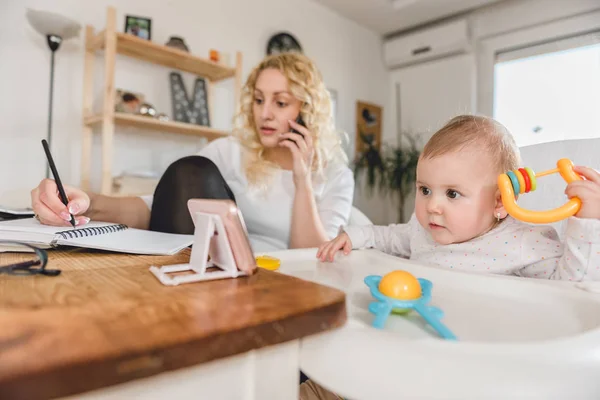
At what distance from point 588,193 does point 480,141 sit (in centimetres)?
23

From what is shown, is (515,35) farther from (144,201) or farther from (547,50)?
(144,201)

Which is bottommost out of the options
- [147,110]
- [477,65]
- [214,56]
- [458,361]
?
[458,361]

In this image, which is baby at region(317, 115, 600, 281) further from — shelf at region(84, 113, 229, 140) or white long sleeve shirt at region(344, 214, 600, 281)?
shelf at region(84, 113, 229, 140)

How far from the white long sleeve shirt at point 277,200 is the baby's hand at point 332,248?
1.50 ft

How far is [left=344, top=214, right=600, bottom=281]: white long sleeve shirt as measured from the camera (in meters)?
0.59

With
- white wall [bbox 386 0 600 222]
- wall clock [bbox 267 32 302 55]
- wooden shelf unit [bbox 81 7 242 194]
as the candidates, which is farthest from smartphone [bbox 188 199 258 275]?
wall clock [bbox 267 32 302 55]

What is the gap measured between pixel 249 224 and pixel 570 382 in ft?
3.59

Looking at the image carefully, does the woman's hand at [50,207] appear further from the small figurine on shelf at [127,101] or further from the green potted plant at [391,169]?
the green potted plant at [391,169]

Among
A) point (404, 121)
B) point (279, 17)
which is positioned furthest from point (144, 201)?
point (404, 121)

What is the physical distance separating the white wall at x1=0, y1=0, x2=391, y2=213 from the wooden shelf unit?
0.06 metres

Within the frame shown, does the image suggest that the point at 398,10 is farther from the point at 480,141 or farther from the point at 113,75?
the point at 480,141

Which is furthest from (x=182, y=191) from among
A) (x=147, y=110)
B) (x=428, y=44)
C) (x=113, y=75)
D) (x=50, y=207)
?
(x=428, y=44)

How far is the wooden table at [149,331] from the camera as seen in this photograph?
0.74 feet

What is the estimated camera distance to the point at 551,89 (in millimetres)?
2760
